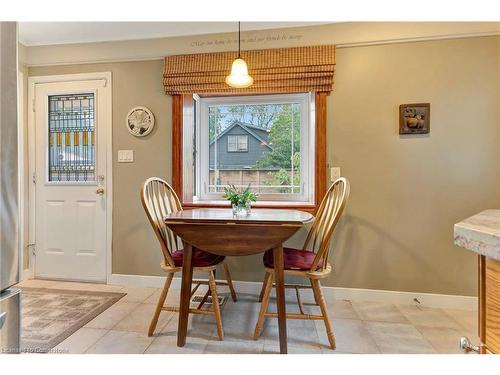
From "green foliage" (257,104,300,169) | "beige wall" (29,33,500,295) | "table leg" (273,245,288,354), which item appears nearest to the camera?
"table leg" (273,245,288,354)

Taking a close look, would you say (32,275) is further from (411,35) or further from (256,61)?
(411,35)

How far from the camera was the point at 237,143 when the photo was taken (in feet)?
8.53

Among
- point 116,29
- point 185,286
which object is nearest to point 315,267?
point 185,286

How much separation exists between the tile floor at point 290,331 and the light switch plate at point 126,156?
1.22 metres

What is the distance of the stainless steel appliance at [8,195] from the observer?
492mm

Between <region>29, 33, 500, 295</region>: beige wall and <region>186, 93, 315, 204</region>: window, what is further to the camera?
<region>186, 93, 315, 204</region>: window

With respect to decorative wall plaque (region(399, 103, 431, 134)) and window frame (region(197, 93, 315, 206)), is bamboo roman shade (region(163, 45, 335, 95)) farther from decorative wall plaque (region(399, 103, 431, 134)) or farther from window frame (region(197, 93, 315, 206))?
decorative wall plaque (region(399, 103, 431, 134))

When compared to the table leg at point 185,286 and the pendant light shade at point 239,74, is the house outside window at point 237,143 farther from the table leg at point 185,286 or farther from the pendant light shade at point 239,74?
the table leg at point 185,286

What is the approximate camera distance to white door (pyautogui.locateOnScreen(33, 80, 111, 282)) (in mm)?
2471

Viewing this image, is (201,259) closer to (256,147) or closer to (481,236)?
(256,147)

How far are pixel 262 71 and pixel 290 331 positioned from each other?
1.97 m

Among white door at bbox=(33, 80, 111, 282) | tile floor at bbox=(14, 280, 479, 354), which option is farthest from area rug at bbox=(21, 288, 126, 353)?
white door at bbox=(33, 80, 111, 282)

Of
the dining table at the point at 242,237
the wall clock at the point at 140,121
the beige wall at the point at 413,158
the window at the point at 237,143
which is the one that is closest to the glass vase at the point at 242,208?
the dining table at the point at 242,237

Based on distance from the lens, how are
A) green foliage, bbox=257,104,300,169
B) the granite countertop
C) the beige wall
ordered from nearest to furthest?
1. the granite countertop
2. the beige wall
3. green foliage, bbox=257,104,300,169
